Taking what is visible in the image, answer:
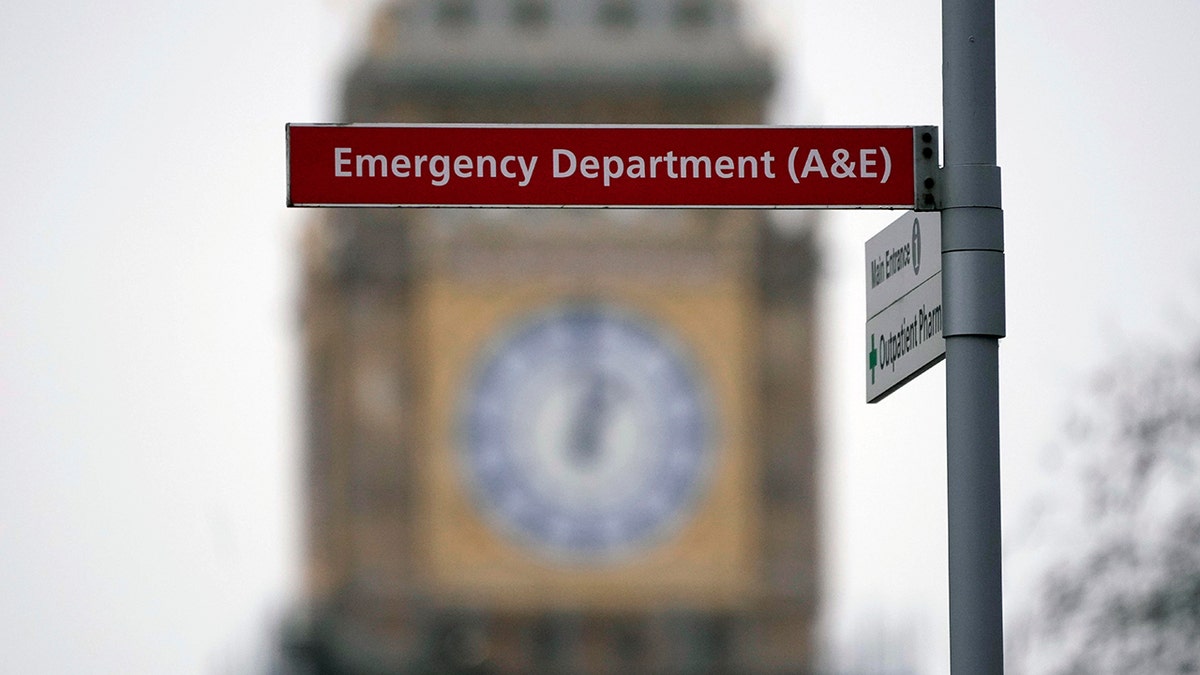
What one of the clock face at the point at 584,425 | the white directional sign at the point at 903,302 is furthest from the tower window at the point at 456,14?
the white directional sign at the point at 903,302

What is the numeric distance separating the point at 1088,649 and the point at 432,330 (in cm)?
4420

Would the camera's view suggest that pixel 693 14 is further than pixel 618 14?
No

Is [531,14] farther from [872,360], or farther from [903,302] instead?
[903,302]

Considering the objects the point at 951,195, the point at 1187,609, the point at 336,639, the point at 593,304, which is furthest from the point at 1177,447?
the point at 336,639

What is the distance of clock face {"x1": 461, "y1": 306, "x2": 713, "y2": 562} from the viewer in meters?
53.8

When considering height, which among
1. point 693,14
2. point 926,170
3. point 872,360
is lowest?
point 872,360

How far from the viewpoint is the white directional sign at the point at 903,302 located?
8102 mm

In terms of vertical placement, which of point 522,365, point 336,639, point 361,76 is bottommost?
point 336,639

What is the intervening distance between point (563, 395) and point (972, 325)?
1808 inches

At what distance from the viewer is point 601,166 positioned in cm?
820

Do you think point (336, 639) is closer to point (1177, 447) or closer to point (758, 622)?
point (758, 622)

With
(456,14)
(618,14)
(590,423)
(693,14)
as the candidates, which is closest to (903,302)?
(590,423)

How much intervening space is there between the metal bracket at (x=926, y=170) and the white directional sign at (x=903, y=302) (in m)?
0.05

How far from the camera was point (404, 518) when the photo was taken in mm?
57438
